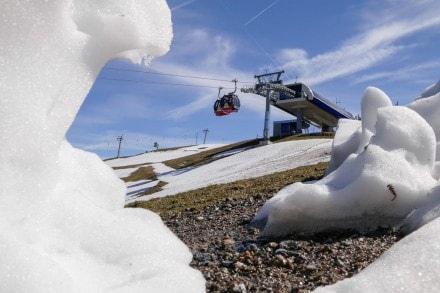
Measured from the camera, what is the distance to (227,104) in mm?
71562

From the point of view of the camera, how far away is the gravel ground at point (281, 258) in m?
5.93

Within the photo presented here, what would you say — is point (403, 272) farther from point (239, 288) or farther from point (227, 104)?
point (227, 104)

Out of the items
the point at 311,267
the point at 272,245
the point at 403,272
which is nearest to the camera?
the point at 403,272

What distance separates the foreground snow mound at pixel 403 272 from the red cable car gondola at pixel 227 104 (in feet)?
217

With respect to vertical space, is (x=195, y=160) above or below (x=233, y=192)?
above

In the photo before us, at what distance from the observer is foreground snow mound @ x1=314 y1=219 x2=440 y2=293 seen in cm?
425

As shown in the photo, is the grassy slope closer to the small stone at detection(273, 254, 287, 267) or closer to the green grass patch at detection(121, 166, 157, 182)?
the small stone at detection(273, 254, 287, 267)

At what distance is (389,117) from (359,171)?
1713 millimetres

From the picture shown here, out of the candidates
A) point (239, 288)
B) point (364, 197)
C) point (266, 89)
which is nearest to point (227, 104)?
point (266, 89)

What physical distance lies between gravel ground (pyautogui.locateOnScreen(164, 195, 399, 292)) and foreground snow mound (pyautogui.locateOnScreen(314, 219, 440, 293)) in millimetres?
1191

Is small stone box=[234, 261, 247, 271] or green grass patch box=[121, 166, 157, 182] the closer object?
small stone box=[234, 261, 247, 271]

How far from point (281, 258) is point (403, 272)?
2.58 metres

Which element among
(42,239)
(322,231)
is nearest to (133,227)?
(42,239)

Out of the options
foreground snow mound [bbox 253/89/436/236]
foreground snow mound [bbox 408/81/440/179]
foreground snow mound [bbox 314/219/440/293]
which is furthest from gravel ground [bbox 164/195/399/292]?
foreground snow mound [bbox 408/81/440/179]
